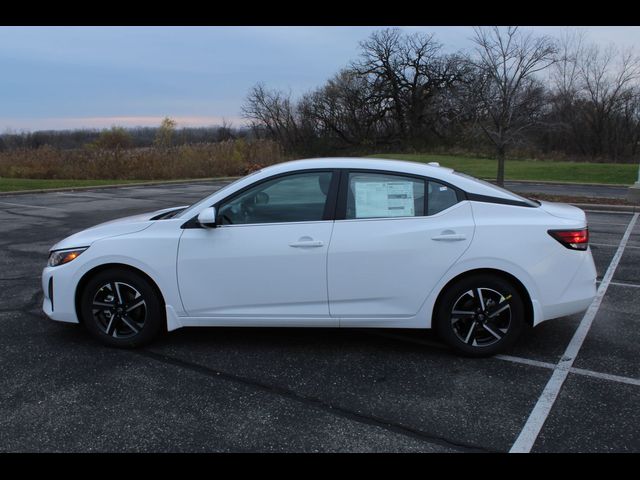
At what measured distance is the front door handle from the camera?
3.93 meters

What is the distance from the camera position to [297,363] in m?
3.97

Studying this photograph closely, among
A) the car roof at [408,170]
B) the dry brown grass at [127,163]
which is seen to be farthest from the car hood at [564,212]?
the dry brown grass at [127,163]

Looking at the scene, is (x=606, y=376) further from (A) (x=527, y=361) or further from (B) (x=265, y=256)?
(B) (x=265, y=256)

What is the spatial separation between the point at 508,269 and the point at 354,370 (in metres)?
1.39

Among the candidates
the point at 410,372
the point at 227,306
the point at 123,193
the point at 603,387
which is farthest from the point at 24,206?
the point at 603,387

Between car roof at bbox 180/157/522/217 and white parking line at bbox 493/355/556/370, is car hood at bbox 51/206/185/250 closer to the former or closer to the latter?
car roof at bbox 180/157/522/217

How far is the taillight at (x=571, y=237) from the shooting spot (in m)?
3.94

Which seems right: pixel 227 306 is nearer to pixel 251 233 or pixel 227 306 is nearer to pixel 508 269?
pixel 251 233

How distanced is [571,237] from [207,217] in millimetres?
2798

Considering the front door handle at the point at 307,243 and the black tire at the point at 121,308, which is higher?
the front door handle at the point at 307,243

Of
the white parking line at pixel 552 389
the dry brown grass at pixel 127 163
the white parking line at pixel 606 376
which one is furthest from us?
the dry brown grass at pixel 127 163

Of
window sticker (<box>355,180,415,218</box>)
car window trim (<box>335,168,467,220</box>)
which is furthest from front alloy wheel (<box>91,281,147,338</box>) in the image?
window sticker (<box>355,180,415,218</box>)

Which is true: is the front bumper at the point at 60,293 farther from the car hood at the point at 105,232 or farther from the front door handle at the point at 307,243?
the front door handle at the point at 307,243

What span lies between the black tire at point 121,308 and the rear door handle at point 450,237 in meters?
2.26
